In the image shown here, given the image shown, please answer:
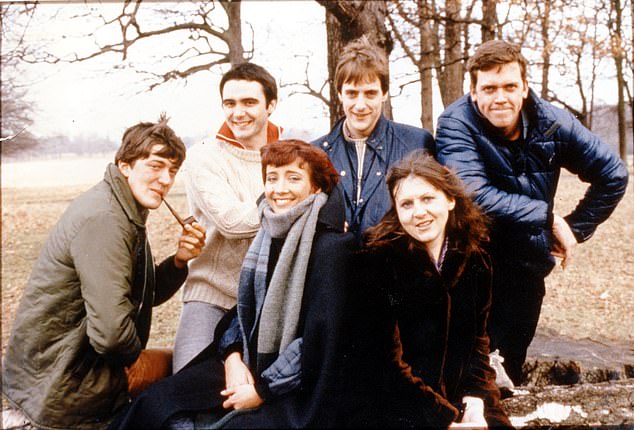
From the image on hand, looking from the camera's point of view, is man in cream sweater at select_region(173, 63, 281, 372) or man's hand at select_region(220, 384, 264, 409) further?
man in cream sweater at select_region(173, 63, 281, 372)

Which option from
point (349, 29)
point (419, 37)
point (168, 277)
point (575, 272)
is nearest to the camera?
point (168, 277)

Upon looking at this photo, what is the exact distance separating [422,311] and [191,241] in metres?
1.13

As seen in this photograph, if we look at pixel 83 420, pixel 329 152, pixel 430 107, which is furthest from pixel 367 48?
pixel 83 420

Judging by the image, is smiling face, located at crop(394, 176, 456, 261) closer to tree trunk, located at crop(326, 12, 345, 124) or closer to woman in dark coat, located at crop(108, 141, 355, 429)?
woman in dark coat, located at crop(108, 141, 355, 429)

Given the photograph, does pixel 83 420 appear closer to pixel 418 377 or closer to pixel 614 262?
pixel 418 377

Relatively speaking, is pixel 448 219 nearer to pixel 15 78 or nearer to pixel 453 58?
pixel 453 58

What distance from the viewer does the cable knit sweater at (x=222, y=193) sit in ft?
8.60

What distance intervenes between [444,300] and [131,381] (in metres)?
1.46

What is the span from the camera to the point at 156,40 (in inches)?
127

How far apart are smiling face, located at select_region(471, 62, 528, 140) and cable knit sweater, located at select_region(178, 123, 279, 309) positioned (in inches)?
42.9

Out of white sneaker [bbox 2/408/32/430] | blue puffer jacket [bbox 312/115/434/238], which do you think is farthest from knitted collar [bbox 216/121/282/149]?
white sneaker [bbox 2/408/32/430]

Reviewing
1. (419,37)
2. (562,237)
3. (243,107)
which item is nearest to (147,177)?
(243,107)

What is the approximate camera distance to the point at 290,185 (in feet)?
7.47

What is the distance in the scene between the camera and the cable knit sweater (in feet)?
8.60
